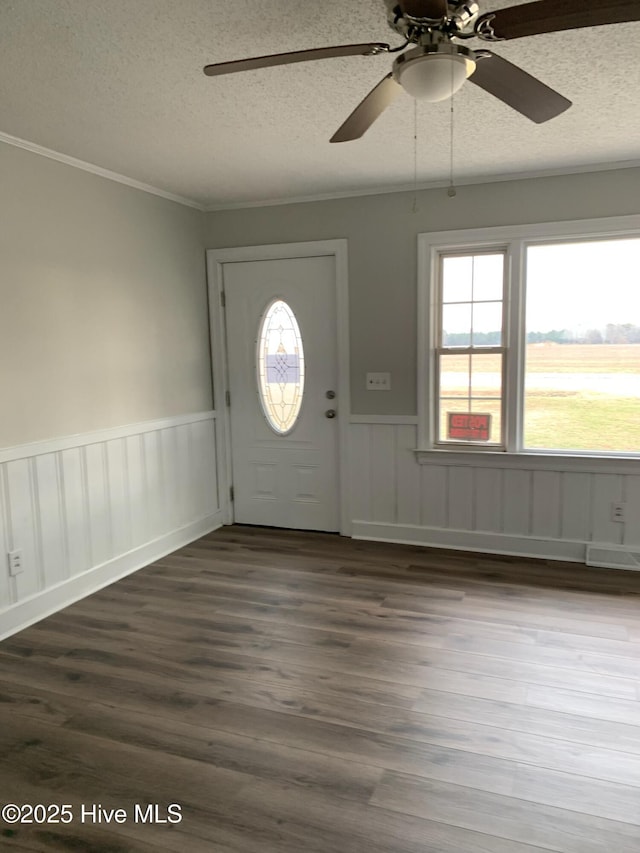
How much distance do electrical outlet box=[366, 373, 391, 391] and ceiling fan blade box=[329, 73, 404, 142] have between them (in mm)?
2199

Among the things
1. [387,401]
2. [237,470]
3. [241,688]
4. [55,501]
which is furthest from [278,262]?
[241,688]

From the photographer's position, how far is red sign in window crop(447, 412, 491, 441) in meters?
4.11

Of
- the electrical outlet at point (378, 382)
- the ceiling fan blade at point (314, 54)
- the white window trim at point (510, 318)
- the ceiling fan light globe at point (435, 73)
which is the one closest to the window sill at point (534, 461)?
the white window trim at point (510, 318)

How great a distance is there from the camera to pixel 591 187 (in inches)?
145

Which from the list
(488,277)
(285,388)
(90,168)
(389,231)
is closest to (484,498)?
(488,277)

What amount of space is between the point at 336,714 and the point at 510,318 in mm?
2679

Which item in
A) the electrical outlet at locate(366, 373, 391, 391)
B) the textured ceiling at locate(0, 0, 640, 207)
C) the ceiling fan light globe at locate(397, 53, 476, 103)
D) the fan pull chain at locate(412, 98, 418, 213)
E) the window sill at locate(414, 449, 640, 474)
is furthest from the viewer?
the electrical outlet at locate(366, 373, 391, 391)

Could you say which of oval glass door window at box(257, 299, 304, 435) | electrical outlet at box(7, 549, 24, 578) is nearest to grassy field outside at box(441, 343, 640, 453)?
oval glass door window at box(257, 299, 304, 435)

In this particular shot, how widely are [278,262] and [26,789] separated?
354 cm

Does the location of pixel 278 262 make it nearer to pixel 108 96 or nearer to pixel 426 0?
pixel 108 96

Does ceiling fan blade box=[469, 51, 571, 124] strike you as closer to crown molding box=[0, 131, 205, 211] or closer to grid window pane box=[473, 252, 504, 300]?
grid window pane box=[473, 252, 504, 300]

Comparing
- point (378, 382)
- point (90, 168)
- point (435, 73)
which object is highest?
point (90, 168)

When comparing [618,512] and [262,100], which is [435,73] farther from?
[618,512]

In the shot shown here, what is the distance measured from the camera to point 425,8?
5.01ft
